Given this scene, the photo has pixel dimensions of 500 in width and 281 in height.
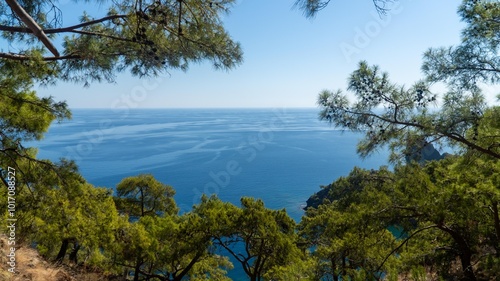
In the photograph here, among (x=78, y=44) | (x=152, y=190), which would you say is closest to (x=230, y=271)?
(x=152, y=190)

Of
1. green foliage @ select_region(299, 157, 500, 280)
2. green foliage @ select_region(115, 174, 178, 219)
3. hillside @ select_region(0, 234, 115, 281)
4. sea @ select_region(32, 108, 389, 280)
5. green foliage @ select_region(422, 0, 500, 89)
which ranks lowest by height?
sea @ select_region(32, 108, 389, 280)

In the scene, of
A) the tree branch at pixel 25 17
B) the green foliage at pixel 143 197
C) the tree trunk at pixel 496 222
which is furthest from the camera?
the green foliage at pixel 143 197

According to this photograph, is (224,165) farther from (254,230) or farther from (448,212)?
(448,212)

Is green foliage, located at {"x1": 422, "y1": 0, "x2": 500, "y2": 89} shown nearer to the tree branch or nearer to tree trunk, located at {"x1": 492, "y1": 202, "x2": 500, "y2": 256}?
tree trunk, located at {"x1": 492, "y1": 202, "x2": 500, "y2": 256}

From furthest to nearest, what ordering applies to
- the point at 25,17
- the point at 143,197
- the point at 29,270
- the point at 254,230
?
the point at 143,197 → the point at 254,230 → the point at 29,270 → the point at 25,17

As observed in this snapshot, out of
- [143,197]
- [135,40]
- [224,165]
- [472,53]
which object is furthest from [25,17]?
[224,165]

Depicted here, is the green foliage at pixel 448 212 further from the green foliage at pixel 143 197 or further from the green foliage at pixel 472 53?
the green foliage at pixel 143 197

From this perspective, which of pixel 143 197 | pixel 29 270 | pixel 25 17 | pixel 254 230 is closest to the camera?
pixel 25 17

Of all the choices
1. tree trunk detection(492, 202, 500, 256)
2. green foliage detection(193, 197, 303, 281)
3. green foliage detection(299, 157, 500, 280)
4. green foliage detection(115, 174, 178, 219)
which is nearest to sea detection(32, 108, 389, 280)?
green foliage detection(115, 174, 178, 219)

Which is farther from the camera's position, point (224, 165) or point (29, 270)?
point (224, 165)

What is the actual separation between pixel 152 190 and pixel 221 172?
126 feet

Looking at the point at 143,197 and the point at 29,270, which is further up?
the point at 29,270

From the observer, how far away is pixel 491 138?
3.67 m

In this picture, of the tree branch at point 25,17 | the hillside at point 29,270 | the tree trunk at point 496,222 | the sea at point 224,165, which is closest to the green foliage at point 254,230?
the hillside at point 29,270
